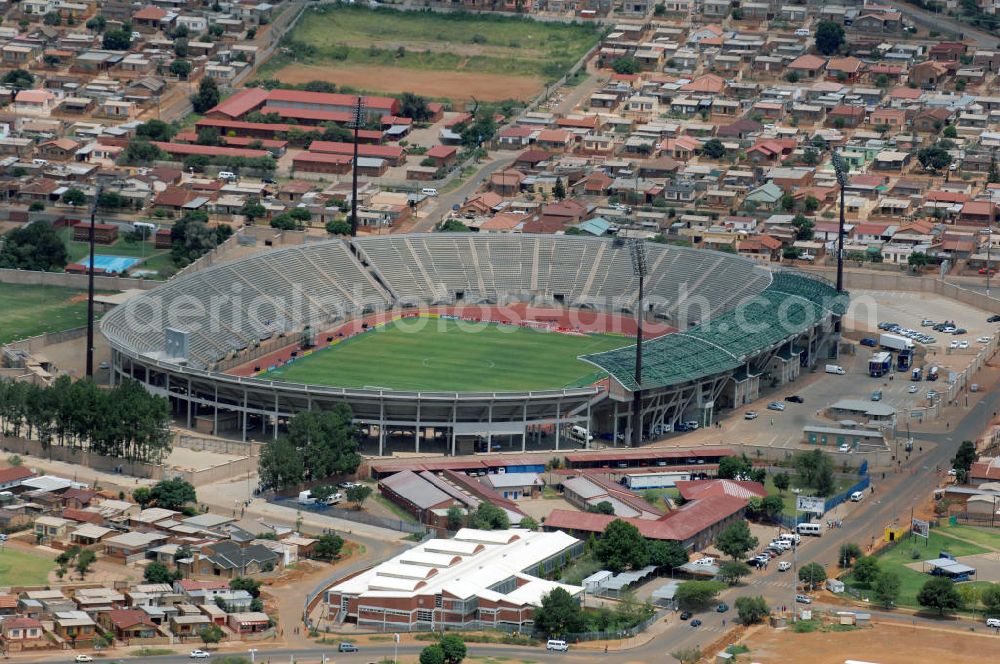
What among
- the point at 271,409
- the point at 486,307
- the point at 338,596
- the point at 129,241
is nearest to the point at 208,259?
the point at 129,241

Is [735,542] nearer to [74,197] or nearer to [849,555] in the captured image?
[849,555]

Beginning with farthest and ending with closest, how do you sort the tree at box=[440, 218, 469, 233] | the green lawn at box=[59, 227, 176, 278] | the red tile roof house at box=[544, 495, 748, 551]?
the tree at box=[440, 218, 469, 233], the green lawn at box=[59, 227, 176, 278], the red tile roof house at box=[544, 495, 748, 551]

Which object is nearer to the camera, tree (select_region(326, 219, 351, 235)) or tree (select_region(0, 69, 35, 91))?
tree (select_region(326, 219, 351, 235))

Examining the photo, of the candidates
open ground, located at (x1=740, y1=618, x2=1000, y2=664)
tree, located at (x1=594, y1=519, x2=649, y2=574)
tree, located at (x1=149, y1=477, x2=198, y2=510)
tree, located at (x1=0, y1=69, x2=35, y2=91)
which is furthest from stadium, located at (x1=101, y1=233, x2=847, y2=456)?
tree, located at (x1=0, y1=69, x2=35, y2=91)

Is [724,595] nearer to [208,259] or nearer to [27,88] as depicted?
[208,259]

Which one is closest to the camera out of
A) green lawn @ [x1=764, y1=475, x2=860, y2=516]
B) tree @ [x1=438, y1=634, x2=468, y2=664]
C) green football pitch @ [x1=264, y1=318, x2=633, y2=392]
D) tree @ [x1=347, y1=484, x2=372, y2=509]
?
tree @ [x1=438, y1=634, x2=468, y2=664]

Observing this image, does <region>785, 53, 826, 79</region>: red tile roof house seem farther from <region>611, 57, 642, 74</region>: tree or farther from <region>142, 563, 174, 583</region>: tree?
<region>142, 563, 174, 583</region>: tree
